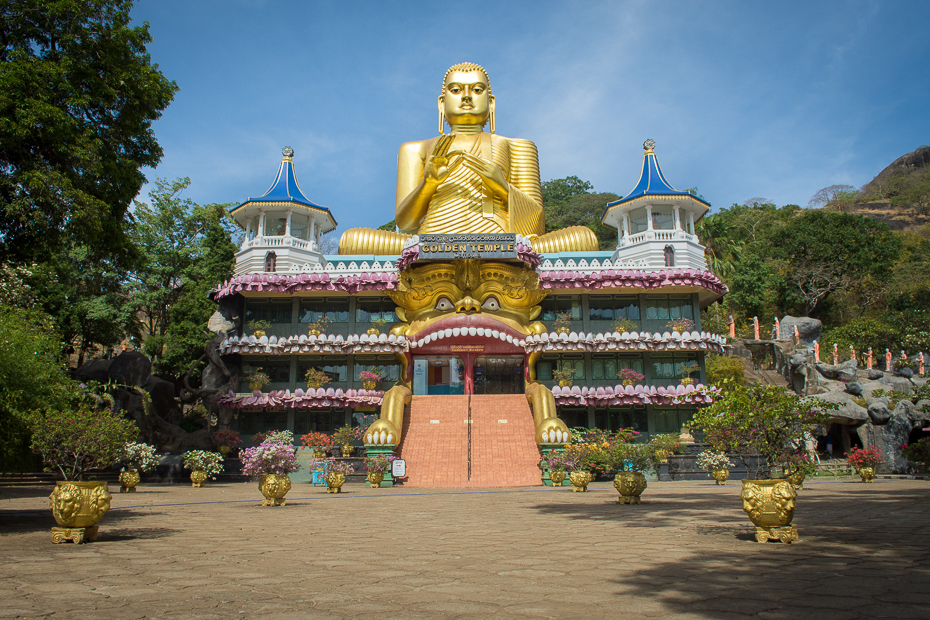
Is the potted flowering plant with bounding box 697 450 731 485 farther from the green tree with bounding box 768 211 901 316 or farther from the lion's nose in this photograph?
the green tree with bounding box 768 211 901 316

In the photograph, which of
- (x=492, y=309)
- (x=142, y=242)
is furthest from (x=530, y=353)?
(x=142, y=242)

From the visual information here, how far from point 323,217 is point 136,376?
39.2 ft

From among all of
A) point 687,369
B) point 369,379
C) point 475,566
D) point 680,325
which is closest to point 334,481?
point 369,379

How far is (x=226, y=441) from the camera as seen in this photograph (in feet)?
84.5

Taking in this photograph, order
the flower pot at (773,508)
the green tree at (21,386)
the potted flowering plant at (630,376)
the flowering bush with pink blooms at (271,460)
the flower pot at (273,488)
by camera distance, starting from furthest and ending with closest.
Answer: the potted flowering plant at (630,376), the flowering bush with pink blooms at (271,460), the flower pot at (273,488), the green tree at (21,386), the flower pot at (773,508)

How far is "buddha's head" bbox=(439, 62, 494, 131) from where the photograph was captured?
95.3ft

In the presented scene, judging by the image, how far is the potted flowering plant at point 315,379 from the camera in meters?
27.8

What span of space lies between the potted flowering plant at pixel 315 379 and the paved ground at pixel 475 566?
1642 cm

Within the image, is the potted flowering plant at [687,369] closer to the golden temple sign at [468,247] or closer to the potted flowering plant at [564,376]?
the potted flowering plant at [564,376]

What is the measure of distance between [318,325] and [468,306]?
309 inches

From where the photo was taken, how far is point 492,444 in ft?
71.1

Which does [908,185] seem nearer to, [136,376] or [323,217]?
[323,217]

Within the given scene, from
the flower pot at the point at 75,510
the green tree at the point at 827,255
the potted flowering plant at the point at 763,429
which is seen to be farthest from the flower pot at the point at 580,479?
the green tree at the point at 827,255

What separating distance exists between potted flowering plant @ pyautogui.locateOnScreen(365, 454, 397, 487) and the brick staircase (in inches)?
29.6
